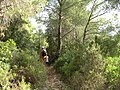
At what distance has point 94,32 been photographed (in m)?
26.4

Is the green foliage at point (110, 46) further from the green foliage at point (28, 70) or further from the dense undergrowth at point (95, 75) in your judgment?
the green foliage at point (28, 70)

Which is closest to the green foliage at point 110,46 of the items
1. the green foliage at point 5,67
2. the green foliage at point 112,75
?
the green foliage at point 112,75

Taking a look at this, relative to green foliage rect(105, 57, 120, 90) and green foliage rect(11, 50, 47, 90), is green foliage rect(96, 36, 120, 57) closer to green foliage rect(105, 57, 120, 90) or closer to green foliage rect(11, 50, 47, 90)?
green foliage rect(105, 57, 120, 90)

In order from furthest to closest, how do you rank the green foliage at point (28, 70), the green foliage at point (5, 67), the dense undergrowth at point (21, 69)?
the green foliage at point (28, 70), the dense undergrowth at point (21, 69), the green foliage at point (5, 67)

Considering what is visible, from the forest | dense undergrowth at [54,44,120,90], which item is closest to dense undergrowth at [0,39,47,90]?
the forest

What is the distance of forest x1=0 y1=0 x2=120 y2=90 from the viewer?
34.4ft

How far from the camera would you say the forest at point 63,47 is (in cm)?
1048

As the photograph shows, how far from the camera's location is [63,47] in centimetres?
3000

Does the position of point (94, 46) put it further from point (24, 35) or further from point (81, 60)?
point (24, 35)

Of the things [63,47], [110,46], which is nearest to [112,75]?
[110,46]

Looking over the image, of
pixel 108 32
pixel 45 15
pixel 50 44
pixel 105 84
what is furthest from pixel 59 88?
pixel 50 44

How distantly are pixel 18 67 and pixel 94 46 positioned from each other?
143 inches

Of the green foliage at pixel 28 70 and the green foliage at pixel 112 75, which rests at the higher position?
the green foliage at pixel 28 70

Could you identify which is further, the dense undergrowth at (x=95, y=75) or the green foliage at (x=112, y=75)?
the green foliage at (x=112, y=75)
